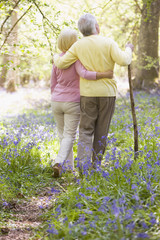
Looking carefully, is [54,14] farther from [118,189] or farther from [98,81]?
[118,189]

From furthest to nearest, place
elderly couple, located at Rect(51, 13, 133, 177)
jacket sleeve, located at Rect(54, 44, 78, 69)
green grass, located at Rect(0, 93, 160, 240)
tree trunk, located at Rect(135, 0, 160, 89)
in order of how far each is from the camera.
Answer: tree trunk, located at Rect(135, 0, 160, 89)
jacket sleeve, located at Rect(54, 44, 78, 69)
elderly couple, located at Rect(51, 13, 133, 177)
green grass, located at Rect(0, 93, 160, 240)

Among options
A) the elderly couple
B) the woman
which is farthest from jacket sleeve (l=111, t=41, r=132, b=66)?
the woman

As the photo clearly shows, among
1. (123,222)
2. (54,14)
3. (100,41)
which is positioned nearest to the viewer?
(123,222)

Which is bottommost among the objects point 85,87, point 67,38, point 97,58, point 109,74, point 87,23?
point 85,87

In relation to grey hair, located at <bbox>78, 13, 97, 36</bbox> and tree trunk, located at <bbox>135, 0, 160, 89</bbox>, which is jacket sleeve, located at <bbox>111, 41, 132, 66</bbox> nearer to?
grey hair, located at <bbox>78, 13, 97, 36</bbox>

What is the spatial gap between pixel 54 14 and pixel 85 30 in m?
1.51

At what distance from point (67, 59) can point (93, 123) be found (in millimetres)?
989

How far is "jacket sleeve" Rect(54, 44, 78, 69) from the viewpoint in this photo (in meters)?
4.11

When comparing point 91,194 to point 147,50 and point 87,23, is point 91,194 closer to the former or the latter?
point 87,23

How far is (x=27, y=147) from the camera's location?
507cm

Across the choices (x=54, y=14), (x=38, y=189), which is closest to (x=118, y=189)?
(x=38, y=189)

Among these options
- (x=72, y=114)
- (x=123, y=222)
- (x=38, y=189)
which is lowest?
(x=38, y=189)

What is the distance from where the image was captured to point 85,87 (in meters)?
4.16

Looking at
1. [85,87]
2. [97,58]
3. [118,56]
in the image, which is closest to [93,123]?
[85,87]
